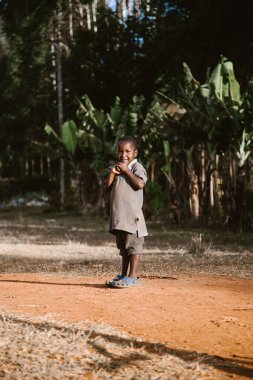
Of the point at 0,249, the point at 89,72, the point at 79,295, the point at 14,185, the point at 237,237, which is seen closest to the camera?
the point at 79,295

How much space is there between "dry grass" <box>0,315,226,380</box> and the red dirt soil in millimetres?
187

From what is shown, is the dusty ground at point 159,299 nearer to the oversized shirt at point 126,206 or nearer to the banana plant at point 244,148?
the oversized shirt at point 126,206

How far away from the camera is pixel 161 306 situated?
13.2ft

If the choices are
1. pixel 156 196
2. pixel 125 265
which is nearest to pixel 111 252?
pixel 125 265

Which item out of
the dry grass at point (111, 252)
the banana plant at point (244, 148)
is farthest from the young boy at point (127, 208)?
the banana plant at point (244, 148)

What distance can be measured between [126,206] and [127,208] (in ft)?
0.07

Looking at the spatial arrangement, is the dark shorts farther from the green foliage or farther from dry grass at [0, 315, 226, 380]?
the green foliage

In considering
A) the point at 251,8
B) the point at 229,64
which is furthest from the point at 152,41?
the point at 229,64

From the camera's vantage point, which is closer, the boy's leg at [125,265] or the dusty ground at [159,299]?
the dusty ground at [159,299]

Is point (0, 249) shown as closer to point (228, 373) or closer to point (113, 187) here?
point (113, 187)

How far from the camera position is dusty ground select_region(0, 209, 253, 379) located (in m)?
2.95

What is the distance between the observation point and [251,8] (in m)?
11.5

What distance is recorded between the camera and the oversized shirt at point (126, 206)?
4.91m

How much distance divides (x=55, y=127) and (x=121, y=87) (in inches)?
248
